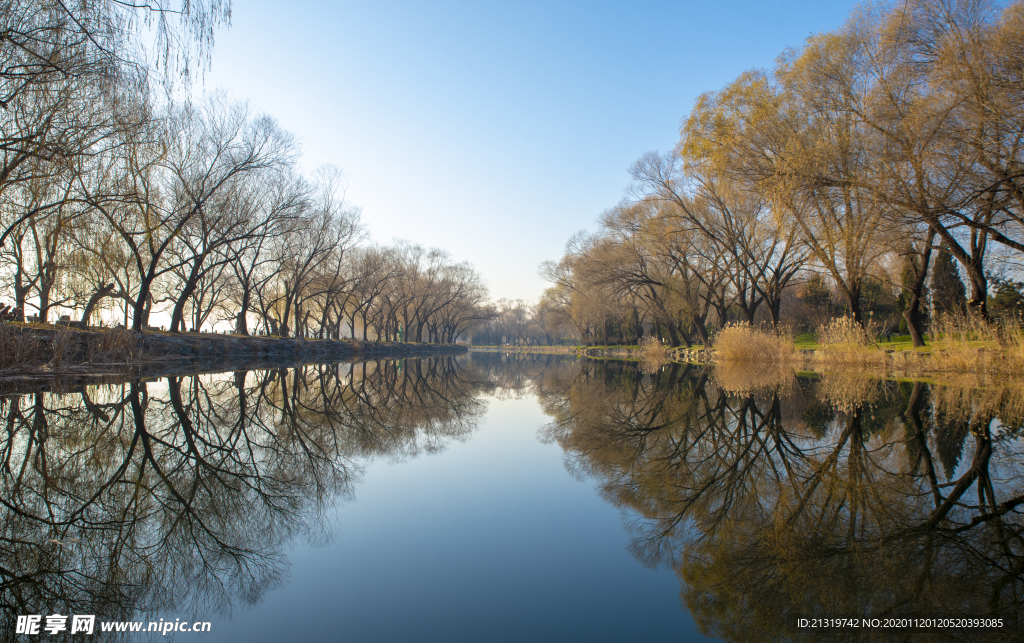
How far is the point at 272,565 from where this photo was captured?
2.44 m

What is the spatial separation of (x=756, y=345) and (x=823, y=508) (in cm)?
1477

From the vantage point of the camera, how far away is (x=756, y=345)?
16.4m

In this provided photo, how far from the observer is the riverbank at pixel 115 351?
29.4ft

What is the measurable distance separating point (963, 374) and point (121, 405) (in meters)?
15.0

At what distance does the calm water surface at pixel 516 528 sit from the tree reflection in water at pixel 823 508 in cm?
2

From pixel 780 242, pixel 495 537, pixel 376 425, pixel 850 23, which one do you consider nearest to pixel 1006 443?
pixel 495 537

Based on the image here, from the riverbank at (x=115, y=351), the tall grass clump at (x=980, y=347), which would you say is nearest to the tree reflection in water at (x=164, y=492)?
the riverbank at (x=115, y=351)

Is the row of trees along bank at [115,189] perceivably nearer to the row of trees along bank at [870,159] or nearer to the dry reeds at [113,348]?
the dry reeds at [113,348]

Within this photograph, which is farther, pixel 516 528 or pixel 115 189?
pixel 115 189

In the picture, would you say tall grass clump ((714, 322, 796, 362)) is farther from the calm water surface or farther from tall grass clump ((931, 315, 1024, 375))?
the calm water surface

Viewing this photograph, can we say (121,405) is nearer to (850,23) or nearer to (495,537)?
(495,537)

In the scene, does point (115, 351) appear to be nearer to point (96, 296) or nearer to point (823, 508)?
point (96, 296)

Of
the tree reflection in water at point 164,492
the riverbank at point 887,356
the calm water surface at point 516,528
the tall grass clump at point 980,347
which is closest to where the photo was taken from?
the calm water surface at point 516,528

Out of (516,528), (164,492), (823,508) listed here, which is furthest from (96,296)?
(823,508)
